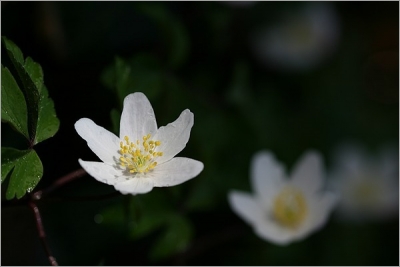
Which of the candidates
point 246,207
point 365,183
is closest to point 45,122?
point 246,207

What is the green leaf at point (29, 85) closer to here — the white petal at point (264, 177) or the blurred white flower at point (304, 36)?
the white petal at point (264, 177)

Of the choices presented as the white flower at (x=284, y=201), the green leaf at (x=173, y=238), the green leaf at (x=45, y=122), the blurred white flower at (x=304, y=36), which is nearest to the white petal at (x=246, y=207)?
the white flower at (x=284, y=201)

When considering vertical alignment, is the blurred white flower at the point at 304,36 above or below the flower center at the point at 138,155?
above

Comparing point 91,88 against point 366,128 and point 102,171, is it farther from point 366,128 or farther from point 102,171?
point 366,128

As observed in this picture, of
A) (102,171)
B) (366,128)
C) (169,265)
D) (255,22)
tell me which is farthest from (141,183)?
(366,128)

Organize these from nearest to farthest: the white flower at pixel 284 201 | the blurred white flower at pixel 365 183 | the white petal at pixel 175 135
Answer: the white petal at pixel 175 135 < the white flower at pixel 284 201 < the blurred white flower at pixel 365 183

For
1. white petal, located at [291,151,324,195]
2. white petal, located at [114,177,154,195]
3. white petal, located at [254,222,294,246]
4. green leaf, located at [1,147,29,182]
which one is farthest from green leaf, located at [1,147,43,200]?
white petal, located at [291,151,324,195]

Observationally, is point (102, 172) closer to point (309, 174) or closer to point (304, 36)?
point (309, 174)
